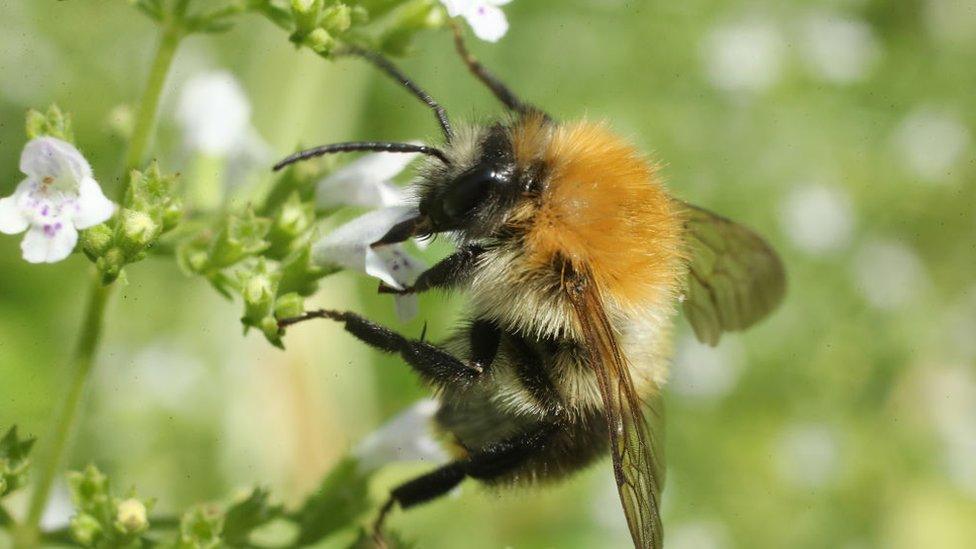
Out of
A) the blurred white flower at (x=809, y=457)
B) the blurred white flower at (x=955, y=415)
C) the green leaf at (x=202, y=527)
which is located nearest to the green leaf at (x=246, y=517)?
the green leaf at (x=202, y=527)

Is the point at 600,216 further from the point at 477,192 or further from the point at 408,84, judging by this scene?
the point at 408,84

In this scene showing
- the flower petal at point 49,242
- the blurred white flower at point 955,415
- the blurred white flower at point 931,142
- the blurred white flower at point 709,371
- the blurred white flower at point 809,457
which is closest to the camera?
the flower petal at point 49,242

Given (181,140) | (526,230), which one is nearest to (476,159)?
(526,230)

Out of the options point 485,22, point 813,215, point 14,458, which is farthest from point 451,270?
point 813,215

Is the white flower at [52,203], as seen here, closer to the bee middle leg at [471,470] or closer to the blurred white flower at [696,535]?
the bee middle leg at [471,470]

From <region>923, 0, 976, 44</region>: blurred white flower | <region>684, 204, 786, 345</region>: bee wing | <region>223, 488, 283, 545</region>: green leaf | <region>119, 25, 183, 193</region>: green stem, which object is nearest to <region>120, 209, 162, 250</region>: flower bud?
<region>119, 25, 183, 193</region>: green stem

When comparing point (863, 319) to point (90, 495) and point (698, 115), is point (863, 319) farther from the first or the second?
point (90, 495)
